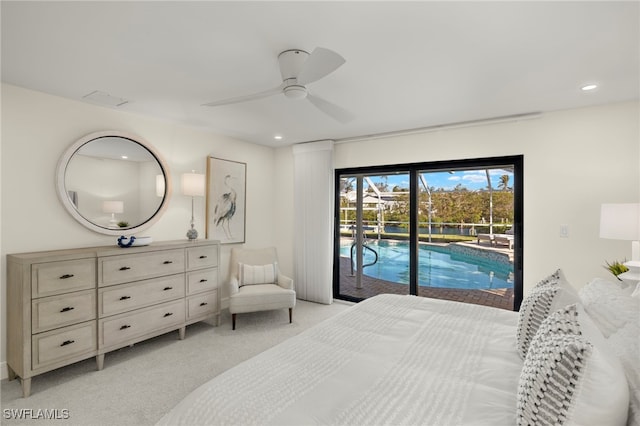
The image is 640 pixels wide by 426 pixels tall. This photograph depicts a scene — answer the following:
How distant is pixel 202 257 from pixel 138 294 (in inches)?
30.2

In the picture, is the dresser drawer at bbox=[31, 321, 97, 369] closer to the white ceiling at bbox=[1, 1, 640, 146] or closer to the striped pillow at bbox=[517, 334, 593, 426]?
the white ceiling at bbox=[1, 1, 640, 146]

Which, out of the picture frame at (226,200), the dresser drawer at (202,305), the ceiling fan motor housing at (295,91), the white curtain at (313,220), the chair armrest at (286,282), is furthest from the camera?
the white curtain at (313,220)

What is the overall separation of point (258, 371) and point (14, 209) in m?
2.72

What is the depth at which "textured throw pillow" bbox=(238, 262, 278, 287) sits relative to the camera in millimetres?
4043

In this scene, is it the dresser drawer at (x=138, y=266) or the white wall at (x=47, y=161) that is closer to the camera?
the white wall at (x=47, y=161)

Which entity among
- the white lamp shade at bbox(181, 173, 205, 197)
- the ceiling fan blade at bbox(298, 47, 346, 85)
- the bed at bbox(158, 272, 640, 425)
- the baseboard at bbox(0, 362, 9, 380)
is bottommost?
the baseboard at bbox(0, 362, 9, 380)

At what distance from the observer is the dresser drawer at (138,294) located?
2.73 m

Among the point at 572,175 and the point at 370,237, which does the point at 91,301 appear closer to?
the point at 370,237

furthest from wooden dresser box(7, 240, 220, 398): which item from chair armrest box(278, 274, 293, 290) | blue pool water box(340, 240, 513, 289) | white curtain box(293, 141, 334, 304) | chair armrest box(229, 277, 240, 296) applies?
blue pool water box(340, 240, 513, 289)

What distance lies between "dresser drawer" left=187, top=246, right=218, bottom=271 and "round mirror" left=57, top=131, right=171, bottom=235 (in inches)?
23.4

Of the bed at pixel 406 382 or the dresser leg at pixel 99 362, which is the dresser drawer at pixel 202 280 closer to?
the dresser leg at pixel 99 362

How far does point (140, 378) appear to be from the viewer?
2.55m

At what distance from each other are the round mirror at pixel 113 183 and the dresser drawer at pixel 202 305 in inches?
39.1

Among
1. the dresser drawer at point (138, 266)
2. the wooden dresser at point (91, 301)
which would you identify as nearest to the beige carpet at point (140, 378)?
the wooden dresser at point (91, 301)
